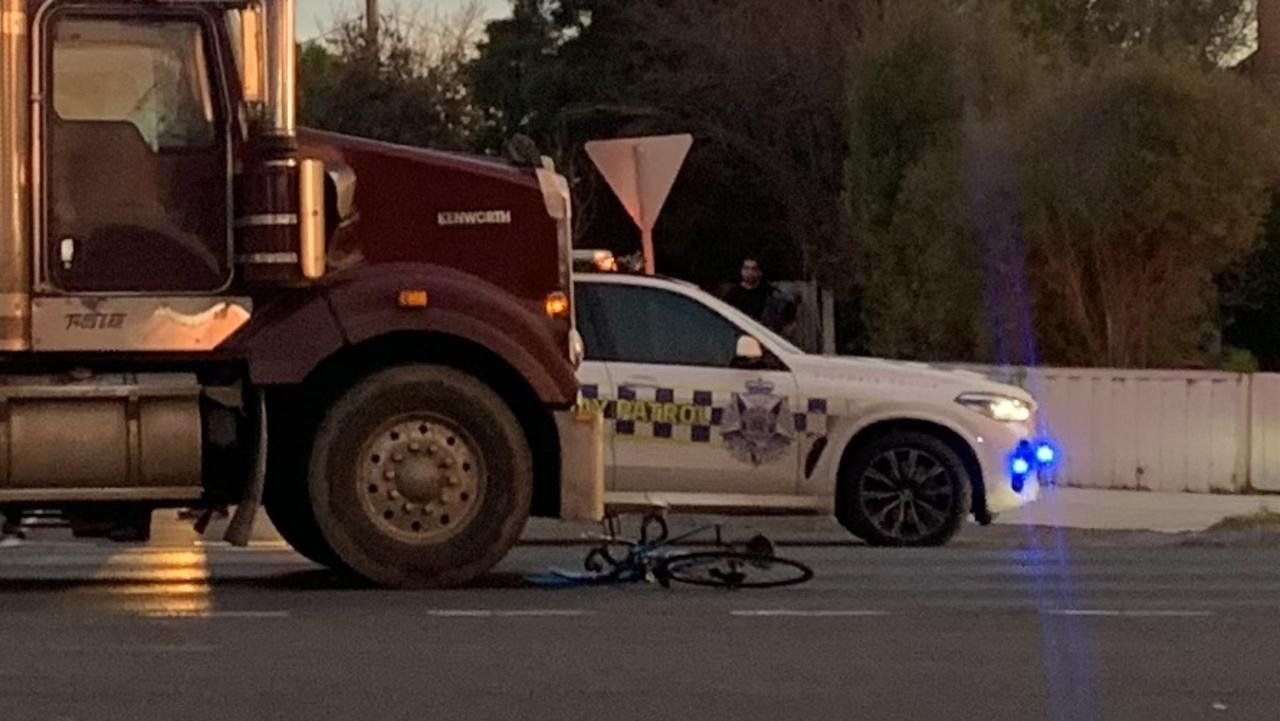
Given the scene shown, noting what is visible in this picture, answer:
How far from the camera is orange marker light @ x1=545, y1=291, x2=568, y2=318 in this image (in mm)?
10828

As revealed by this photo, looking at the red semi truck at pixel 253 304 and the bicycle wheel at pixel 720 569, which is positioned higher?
the red semi truck at pixel 253 304

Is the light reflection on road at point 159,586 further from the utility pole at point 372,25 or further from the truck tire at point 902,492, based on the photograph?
the utility pole at point 372,25

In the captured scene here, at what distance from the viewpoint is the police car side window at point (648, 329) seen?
47.6 feet

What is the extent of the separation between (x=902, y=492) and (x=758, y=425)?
96 centimetres

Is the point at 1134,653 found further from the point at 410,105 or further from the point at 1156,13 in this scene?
the point at 1156,13

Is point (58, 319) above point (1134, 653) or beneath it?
above

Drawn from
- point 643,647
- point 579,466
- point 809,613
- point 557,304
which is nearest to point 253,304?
point 557,304

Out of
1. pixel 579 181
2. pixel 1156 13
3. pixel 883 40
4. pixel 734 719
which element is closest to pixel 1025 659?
pixel 734 719

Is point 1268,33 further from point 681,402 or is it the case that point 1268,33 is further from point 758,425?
point 681,402

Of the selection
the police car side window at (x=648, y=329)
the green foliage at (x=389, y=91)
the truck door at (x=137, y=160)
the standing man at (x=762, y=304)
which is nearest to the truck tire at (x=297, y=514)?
the truck door at (x=137, y=160)

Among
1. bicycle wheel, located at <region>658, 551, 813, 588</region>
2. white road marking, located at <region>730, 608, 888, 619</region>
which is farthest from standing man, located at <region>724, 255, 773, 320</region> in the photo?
white road marking, located at <region>730, 608, 888, 619</region>

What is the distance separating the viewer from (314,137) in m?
10.6

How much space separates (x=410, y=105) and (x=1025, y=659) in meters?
26.5

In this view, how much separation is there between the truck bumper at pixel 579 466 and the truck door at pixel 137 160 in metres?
1.64
